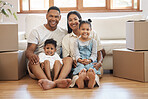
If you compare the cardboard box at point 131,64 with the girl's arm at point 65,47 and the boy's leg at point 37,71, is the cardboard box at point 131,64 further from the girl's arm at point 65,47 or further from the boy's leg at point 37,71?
the boy's leg at point 37,71

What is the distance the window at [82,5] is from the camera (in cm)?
500

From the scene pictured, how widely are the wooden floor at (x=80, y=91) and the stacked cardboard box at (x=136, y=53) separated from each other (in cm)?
12

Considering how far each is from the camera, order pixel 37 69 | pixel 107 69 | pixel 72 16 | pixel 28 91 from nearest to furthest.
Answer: pixel 28 91, pixel 37 69, pixel 72 16, pixel 107 69

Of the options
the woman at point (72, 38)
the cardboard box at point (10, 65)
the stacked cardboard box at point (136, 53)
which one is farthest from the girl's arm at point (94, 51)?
the cardboard box at point (10, 65)

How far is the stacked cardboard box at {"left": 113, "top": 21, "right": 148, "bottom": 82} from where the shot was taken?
9.22ft

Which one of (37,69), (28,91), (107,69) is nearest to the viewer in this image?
(28,91)

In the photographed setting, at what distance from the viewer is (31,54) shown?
9.73 ft

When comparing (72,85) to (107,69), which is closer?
(72,85)

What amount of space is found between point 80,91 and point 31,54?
0.81 meters

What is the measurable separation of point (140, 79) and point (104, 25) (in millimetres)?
1264

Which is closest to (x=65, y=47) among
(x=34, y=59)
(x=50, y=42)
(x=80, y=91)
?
Answer: (x=50, y=42)

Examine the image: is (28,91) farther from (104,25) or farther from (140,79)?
(104,25)

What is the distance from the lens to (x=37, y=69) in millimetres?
2766

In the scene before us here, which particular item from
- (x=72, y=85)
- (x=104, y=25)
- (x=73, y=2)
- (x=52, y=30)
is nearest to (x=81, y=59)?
(x=72, y=85)
